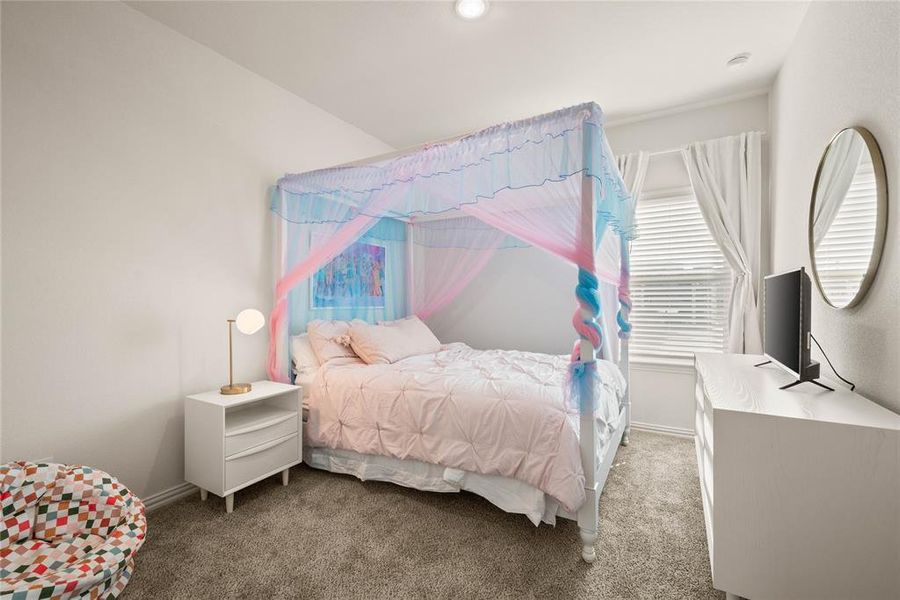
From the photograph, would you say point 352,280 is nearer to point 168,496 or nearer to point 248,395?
point 248,395

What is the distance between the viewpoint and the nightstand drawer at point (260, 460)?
220cm

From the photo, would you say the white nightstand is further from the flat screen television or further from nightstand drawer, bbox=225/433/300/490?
the flat screen television

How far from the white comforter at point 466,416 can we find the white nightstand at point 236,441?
0.73 ft

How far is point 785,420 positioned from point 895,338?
1.74ft

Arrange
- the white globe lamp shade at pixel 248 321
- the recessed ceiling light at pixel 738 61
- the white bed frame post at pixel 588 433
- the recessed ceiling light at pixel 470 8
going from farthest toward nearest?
the recessed ceiling light at pixel 738 61 < the white globe lamp shade at pixel 248 321 < the recessed ceiling light at pixel 470 8 < the white bed frame post at pixel 588 433

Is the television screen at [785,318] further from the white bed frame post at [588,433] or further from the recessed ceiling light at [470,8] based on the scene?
the recessed ceiling light at [470,8]

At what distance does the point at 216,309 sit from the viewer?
263 centimetres

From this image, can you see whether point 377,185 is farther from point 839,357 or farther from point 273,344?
point 839,357

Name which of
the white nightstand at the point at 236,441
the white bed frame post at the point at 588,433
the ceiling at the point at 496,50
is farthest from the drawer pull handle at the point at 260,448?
the ceiling at the point at 496,50

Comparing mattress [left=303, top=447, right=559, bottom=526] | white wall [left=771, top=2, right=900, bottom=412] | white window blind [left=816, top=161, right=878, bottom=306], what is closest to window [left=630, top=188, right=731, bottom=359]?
white wall [left=771, top=2, right=900, bottom=412]

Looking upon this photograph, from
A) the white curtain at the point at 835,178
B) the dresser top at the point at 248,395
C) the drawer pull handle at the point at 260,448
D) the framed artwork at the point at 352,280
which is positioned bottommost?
the drawer pull handle at the point at 260,448

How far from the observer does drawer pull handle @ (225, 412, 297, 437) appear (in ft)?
7.33

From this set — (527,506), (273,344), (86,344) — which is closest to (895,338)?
(527,506)

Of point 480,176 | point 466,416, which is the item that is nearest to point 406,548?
point 466,416
